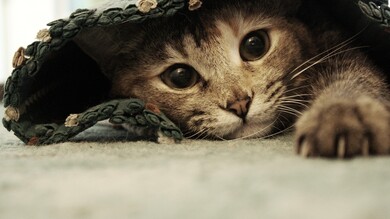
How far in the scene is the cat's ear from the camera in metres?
1.22

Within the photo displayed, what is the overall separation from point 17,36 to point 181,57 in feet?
10.8

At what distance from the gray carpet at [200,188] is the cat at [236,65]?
32 cm

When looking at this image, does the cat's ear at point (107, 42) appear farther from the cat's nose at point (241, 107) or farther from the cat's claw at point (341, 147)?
the cat's claw at point (341, 147)

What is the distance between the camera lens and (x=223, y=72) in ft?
3.58

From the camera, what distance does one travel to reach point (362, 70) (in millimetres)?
1160

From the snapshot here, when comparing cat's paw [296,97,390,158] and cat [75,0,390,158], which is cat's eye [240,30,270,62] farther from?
cat's paw [296,97,390,158]

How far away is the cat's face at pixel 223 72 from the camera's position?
106 cm

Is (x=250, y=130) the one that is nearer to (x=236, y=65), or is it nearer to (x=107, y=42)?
(x=236, y=65)

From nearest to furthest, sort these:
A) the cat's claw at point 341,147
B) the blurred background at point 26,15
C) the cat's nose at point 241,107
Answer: the cat's claw at point 341,147 → the cat's nose at point 241,107 → the blurred background at point 26,15


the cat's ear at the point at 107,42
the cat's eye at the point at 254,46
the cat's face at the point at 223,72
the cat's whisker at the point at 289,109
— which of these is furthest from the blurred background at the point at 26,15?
the cat's whisker at the point at 289,109

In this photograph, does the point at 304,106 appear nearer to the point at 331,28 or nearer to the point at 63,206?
the point at 331,28

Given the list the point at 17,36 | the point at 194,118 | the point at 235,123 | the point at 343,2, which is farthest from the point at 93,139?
the point at 17,36

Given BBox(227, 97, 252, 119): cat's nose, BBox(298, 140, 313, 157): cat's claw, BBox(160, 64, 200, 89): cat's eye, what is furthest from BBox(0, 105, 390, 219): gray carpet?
BBox(160, 64, 200, 89): cat's eye

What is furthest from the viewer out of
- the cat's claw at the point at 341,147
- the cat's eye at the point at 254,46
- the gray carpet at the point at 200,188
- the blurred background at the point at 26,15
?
the blurred background at the point at 26,15
